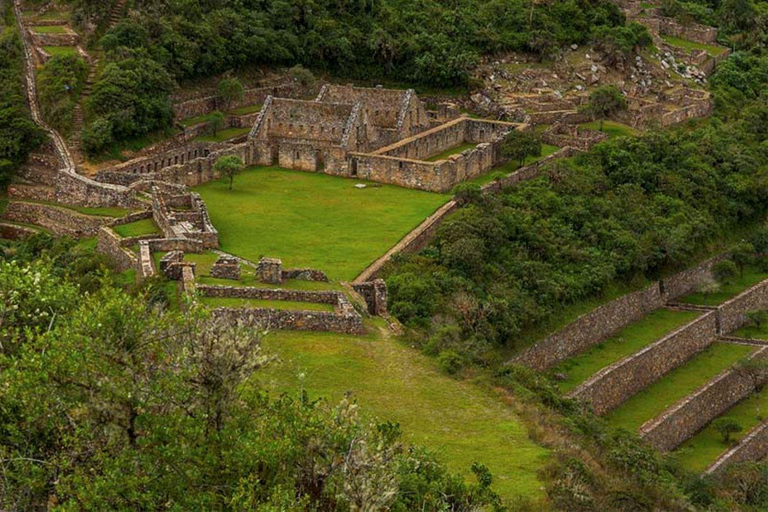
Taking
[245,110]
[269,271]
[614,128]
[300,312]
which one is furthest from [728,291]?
[300,312]

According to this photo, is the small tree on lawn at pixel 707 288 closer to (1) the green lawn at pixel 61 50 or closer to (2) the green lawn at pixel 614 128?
(2) the green lawn at pixel 614 128

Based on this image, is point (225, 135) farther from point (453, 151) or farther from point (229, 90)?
point (453, 151)

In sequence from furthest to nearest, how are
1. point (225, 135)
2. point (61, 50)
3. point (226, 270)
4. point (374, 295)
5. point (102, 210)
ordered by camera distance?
point (225, 135) → point (61, 50) → point (102, 210) → point (374, 295) → point (226, 270)

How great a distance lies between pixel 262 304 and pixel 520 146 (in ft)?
118

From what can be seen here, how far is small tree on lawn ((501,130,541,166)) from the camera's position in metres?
81.2

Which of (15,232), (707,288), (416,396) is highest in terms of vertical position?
(416,396)

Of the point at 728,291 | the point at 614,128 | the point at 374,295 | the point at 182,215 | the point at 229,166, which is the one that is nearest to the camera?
the point at 374,295

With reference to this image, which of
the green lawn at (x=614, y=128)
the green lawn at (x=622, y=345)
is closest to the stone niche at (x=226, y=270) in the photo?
the green lawn at (x=622, y=345)

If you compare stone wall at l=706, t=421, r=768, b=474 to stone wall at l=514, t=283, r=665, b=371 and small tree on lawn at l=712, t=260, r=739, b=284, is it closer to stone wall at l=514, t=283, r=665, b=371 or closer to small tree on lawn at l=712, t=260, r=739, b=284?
stone wall at l=514, t=283, r=665, b=371

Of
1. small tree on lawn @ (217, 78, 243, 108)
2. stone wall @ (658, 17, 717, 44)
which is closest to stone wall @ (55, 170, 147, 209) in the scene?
small tree on lawn @ (217, 78, 243, 108)

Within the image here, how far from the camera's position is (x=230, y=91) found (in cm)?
8644

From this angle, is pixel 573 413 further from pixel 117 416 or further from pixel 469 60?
pixel 469 60

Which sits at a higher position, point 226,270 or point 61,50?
point 61,50

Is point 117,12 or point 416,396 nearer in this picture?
point 416,396
